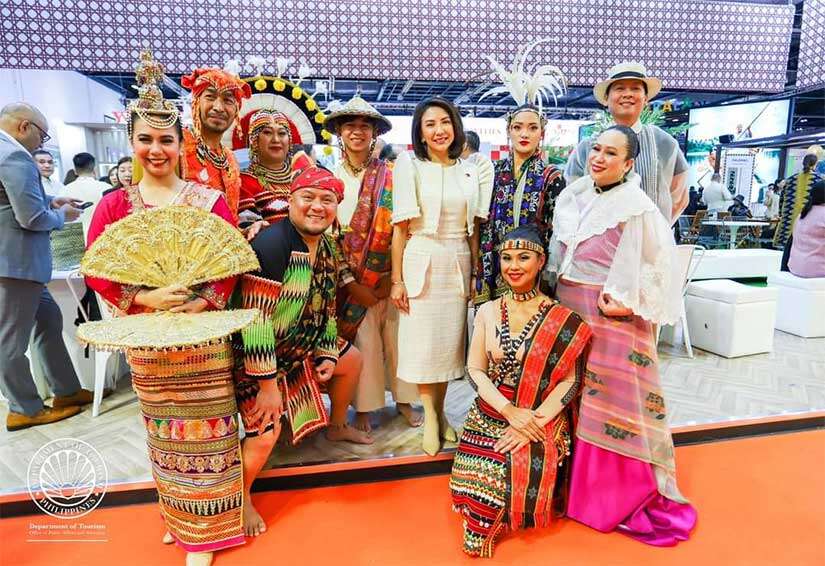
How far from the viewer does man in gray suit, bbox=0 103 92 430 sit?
8.32 ft

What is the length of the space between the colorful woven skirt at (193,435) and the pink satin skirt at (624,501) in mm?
1345

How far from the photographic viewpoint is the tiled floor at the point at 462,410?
2439mm

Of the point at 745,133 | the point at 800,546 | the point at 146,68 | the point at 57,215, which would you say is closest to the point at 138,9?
the point at 57,215

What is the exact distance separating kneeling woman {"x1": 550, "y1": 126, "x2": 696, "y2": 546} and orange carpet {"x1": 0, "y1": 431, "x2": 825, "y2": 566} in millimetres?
121

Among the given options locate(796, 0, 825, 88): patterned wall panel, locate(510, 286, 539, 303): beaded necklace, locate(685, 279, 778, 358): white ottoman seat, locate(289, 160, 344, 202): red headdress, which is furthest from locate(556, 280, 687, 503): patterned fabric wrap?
locate(796, 0, 825, 88): patterned wall panel

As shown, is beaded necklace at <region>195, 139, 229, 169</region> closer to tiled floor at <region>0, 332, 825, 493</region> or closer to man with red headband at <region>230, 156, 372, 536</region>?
man with red headband at <region>230, 156, 372, 536</region>

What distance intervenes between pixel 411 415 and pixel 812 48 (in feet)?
19.6

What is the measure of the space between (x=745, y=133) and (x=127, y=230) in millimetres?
11168

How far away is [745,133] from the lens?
9492mm

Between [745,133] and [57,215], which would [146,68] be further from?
[745,133]

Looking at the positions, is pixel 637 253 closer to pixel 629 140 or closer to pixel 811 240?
pixel 629 140

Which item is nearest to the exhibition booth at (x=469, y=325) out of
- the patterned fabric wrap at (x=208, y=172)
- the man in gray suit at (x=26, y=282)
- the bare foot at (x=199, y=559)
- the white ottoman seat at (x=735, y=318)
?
the white ottoman seat at (x=735, y=318)

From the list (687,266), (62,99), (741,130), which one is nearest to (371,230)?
(687,266)

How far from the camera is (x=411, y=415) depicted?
9.20 ft
